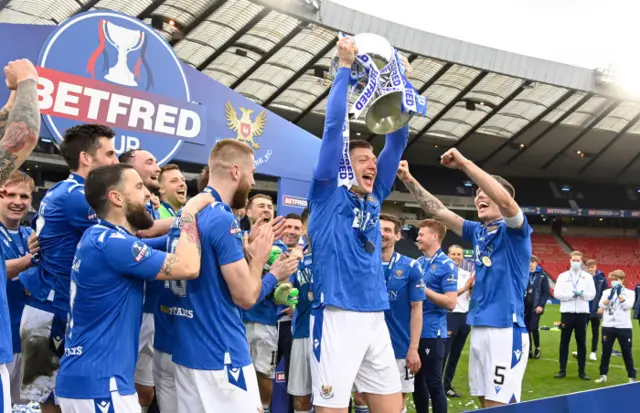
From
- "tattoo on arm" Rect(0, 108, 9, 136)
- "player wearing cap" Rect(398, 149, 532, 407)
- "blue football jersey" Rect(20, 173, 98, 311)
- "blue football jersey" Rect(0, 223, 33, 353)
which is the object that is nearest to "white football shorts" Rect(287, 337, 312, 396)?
"player wearing cap" Rect(398, 149, 532, 407)

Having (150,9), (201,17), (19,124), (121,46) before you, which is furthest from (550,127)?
(19,124)

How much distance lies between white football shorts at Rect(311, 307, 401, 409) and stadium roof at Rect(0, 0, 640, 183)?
19.0m

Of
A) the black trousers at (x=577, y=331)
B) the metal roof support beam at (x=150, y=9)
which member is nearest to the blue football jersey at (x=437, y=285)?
the black trousers at (x=577, y=331)

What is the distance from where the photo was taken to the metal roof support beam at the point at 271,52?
79.2 ft

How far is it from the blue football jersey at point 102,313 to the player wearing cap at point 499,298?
225 centimetres

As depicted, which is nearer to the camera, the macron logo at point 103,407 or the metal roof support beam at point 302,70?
the macron logo at point 103,407

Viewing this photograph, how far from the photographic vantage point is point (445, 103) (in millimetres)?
31719

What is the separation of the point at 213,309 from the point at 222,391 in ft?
1.35

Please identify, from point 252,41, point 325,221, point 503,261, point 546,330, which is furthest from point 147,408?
point 252,41

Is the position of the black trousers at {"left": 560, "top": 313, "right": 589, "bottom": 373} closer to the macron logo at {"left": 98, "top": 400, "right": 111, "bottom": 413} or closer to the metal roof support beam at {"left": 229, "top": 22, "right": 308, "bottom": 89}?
the macron logo at {"left": 98, "top": 400, "right": 111, "bottom": 413}

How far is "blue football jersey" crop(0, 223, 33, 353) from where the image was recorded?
435 centimetres

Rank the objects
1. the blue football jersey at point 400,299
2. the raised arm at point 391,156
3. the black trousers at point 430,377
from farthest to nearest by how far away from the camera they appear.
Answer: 1. the black trousers at point 430,377
2. the blue football jersey at point 400,299
3. the raised arm at point 391,156

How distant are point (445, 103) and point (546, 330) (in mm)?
14924

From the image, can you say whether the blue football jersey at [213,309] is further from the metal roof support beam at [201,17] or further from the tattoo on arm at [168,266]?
the metal roof support beam at [201,17]
